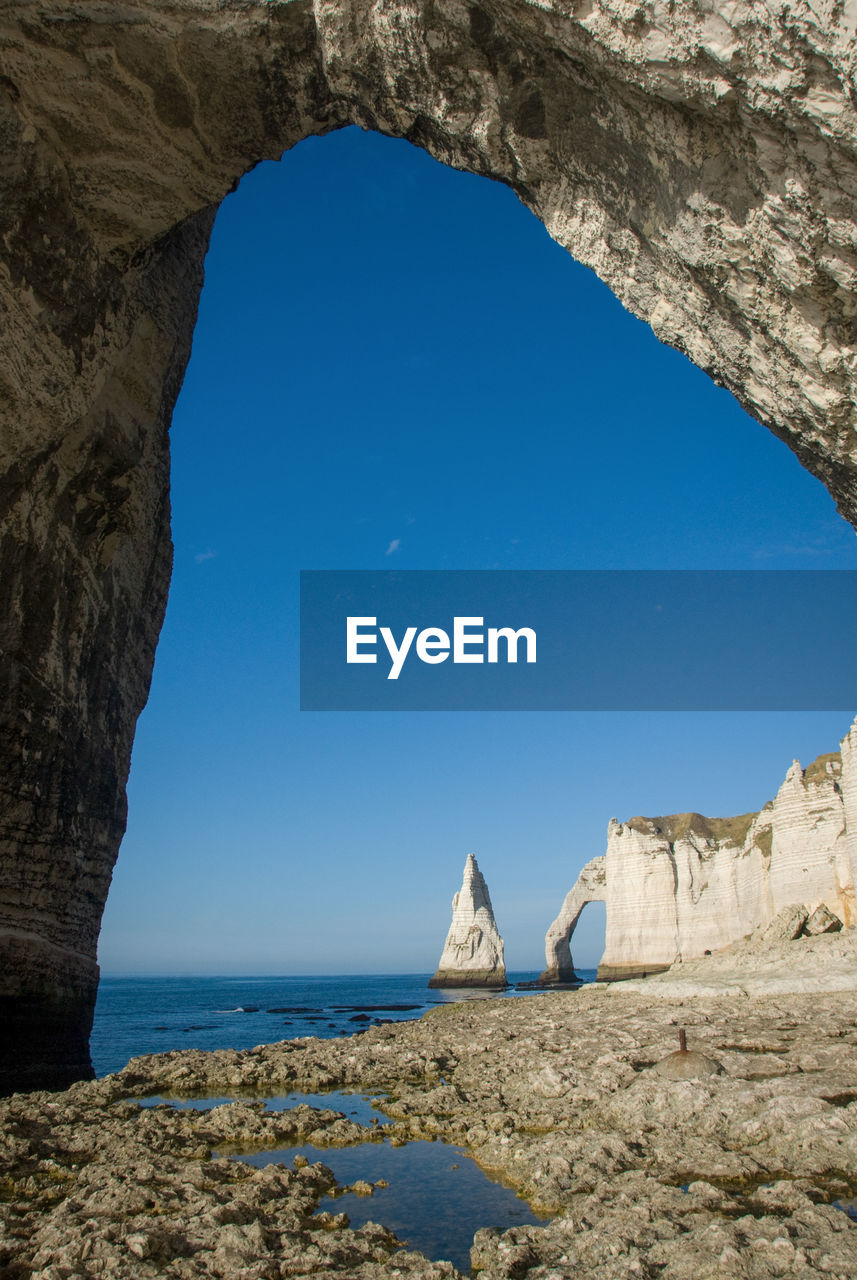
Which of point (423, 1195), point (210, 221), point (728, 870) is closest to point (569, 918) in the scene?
point (728, 870)

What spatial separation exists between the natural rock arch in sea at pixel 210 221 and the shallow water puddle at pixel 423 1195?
600 cm

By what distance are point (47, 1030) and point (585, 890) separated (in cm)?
4923

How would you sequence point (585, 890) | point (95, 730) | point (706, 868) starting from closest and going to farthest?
point (95, 730), point (706, 868), point (585, 890)

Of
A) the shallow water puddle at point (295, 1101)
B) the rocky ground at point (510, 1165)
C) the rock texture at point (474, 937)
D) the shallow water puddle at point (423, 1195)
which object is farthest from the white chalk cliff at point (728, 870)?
the shallow water puddle at point (423, 1195)

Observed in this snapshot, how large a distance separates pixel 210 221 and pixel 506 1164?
17.1m

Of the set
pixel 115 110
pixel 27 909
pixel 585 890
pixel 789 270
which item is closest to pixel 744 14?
pixel 789 270

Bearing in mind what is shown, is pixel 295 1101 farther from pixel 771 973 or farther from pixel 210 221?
pixel 210 221

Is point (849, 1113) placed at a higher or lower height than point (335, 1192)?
higher

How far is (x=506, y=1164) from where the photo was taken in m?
6.73

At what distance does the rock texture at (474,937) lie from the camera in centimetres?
5844

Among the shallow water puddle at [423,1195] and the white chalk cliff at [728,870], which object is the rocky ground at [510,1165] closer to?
the shallow water puddle at [423,1195]

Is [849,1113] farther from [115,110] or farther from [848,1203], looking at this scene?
[115,110]

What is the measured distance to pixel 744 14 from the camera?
4301mm

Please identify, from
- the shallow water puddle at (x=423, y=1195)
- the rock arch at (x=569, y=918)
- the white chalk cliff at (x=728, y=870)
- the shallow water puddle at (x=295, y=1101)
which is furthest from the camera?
the rock arch at (x=569, y=918)
